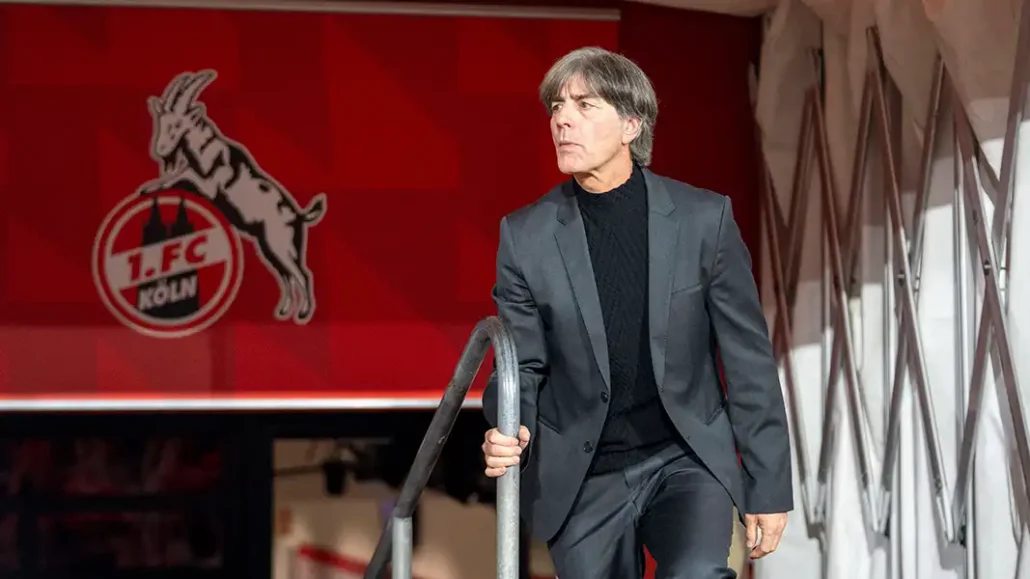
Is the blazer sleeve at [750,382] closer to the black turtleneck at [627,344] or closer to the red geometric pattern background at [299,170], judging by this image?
the black turtleneck at [627,344]

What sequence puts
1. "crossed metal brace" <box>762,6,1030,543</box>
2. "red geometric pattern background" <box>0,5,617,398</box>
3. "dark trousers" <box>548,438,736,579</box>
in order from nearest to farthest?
1. "dark trousers" <box>548,438,736,579</box>
2. "crossed metal brace" <box>762,6,1030,543</box>
3. "red geometric pattern background" <box>0,5,617,398</box>

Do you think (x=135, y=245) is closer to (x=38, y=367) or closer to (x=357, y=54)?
(x=38, y=367)

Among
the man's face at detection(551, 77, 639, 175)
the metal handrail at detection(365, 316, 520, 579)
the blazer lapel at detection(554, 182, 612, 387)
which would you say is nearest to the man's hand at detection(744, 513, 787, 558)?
Answer: the blazer lapel at detection(554, 182, 612, 387)

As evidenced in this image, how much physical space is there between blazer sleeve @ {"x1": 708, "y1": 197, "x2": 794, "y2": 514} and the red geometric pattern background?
159 cm

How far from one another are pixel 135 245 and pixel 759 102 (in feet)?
5.70

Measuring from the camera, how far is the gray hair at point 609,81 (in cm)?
160

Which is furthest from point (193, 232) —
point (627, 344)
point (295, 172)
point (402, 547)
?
point (627, 344)

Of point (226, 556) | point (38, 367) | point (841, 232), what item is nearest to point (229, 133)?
point (38, 367)

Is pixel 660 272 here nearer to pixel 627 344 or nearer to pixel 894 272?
pixel 627 344

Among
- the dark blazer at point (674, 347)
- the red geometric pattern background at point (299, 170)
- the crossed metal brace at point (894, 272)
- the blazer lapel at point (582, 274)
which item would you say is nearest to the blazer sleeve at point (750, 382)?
the dark blazer at point (674, 347)

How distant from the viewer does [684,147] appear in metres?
3.29

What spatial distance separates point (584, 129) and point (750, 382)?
42cm

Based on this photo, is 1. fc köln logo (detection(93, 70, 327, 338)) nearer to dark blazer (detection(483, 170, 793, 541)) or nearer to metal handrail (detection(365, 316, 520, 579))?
metal handrail (detection(365, 316, 520, 579))

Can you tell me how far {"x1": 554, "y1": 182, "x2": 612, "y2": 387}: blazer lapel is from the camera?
156 cm
